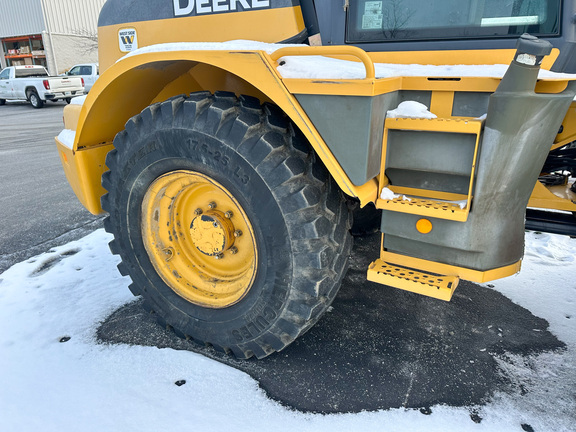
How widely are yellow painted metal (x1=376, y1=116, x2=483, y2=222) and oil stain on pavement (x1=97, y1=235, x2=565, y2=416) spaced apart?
0.94 m

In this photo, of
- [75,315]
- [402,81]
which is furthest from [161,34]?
[75,315]

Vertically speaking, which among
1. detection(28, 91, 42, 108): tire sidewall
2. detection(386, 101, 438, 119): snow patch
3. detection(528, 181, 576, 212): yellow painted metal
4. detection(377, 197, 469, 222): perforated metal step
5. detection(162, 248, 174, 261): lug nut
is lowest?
detection(28, 91, 42, 108): tire sidewall

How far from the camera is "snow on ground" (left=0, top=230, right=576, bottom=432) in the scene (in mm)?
1939

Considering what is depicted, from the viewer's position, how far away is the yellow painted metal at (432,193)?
170cm

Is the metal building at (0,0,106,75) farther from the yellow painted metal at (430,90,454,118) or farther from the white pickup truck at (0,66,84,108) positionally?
the yellow painted metal at (430,90,454,118)

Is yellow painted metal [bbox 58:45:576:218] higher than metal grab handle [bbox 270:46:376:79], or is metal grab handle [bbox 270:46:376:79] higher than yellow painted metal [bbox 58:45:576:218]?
metal grab handle [bbox 270:46:376:79]

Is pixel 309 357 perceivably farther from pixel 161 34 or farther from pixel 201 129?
pixel 161 34

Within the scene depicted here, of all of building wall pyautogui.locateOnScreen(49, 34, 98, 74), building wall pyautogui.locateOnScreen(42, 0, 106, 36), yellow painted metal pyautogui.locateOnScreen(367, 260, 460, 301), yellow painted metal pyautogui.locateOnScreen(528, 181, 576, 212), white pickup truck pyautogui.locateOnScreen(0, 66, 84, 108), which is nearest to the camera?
yellow painted metal pyautogui.locateOnScreen(367, 260, 460, 301)

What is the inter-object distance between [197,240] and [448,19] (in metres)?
1.70

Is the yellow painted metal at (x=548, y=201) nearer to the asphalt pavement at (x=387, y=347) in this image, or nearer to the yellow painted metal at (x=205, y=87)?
the asphalt pavement at (x=387, y=347)

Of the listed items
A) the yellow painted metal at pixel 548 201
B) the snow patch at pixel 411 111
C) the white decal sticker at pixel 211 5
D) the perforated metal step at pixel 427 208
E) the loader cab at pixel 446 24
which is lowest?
the yellow painted metal at pixel 548 201

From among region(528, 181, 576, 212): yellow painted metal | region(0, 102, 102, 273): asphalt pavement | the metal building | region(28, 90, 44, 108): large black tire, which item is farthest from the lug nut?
the metal building

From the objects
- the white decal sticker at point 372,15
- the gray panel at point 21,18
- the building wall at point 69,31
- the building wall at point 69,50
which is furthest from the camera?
the building wall at point 69,50

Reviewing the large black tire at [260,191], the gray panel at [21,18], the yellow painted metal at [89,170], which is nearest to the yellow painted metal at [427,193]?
the large black tire at [260,191]
